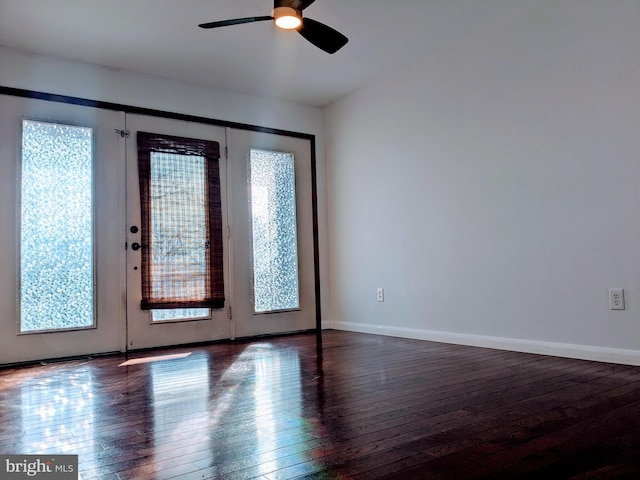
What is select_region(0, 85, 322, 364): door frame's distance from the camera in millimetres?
3770

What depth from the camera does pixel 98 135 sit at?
3990 mm

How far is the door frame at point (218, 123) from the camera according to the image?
12.4 feet

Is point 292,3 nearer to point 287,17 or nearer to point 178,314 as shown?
point 287,17

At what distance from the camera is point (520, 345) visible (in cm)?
336

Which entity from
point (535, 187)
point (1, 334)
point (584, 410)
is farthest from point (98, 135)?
point (584, 410)

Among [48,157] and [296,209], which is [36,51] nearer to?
[48,157]

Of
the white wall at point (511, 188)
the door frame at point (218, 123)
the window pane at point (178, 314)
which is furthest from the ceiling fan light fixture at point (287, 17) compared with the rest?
the window pane at point (178, 314)

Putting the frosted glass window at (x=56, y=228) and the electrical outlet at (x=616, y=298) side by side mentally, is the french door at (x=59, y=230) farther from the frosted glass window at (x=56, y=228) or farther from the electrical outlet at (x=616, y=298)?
the electrical outlet at (x=616, y=298)

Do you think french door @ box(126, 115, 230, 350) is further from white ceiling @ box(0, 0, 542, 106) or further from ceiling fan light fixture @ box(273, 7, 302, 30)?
ceiling fan light fixture @ box(273, 7, 302, 30)

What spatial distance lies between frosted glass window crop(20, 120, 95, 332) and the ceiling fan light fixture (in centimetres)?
205

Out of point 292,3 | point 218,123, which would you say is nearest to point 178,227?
point 218,123

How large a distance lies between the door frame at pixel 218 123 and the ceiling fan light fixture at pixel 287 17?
73.4 inches

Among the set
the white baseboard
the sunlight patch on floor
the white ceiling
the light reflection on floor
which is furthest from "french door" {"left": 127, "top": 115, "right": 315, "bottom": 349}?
the light reflection on floor

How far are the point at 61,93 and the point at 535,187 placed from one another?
366 centimetres
